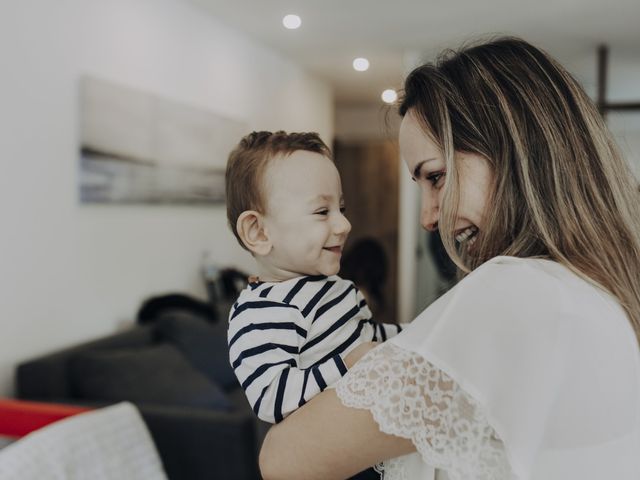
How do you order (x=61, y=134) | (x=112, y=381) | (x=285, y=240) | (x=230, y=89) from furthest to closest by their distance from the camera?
(x=230, y=89) → (x=61, y=134) → (x=112, y=381) → (x=285, y=240)

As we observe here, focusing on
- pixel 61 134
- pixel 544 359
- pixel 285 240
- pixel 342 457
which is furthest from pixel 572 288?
pixel 61 134

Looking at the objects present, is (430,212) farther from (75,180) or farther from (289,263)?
(75,180)

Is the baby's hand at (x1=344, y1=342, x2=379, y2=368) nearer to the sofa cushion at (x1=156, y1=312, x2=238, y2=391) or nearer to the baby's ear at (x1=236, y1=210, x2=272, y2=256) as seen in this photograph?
the baby's ear at (x1=236, y1=210, x2=272, y2=256)

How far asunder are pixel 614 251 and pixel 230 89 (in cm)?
405

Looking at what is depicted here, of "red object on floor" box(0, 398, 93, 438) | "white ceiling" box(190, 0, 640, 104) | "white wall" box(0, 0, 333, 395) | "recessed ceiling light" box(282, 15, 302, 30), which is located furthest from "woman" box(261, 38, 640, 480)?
"white ceiling" box(190, 0, 640, 104)

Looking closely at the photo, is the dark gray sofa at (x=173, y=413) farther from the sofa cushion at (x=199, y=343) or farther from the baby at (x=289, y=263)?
the baby at (x=289, y=263)

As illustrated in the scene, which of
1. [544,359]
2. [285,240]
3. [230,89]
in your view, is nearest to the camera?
[544,359]

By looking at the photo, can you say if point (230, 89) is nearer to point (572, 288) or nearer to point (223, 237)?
point (223, 237)

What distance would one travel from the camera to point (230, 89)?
15.1 feet

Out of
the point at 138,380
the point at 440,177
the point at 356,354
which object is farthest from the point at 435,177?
the point at 138,380

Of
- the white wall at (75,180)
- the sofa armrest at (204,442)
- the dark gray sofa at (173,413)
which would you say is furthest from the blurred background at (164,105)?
the sofa armrest at (204,442)

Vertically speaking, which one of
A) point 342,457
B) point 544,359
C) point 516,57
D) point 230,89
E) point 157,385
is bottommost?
point 157,385

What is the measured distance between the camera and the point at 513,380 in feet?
2.28

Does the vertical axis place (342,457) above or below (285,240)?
below
